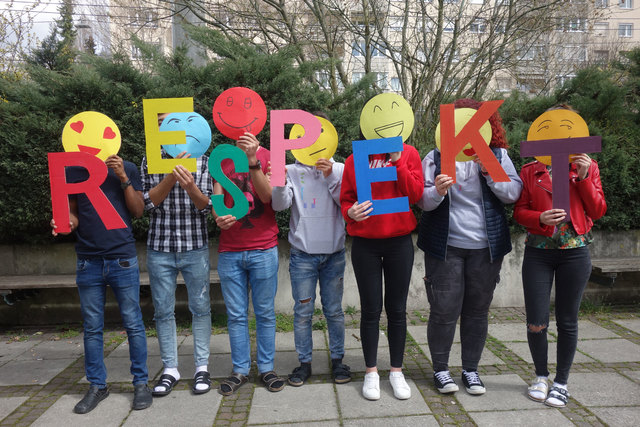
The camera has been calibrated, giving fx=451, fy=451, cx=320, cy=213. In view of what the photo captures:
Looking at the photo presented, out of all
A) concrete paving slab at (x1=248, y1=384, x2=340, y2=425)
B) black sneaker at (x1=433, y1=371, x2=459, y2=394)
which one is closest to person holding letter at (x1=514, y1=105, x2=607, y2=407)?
black sneaker at (x1=433, y1=371, x2=459, y2=394)

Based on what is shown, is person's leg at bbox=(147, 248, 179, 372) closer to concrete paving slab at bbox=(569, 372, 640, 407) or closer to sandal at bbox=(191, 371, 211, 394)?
sandal at bbox=(191, 371, 211, 394)

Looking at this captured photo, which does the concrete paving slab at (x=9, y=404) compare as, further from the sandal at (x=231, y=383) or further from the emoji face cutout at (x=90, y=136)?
the emoji face cutout at (x=90, y=136)

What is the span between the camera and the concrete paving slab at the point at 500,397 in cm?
291

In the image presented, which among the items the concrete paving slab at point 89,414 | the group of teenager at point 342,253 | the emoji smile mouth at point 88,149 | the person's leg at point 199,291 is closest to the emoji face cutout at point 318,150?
the group of teenager at point 342,253

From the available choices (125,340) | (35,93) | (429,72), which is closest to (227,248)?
(125,340)

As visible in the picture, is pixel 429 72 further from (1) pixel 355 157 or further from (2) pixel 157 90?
(1) pixel 355 157

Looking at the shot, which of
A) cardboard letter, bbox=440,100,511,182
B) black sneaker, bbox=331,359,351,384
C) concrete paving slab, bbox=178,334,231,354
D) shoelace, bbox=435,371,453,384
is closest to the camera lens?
cardboard letter, bbox=440,100,511,182

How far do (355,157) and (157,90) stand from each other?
2841 millimetres

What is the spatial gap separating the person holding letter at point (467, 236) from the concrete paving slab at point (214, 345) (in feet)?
6.46

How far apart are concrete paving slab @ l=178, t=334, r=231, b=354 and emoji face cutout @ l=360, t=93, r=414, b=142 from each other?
2.41 m

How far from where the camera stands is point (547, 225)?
286 cm

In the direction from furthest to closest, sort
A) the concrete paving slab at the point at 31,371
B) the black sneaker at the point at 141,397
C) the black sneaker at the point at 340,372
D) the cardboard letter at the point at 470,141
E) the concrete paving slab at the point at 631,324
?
the concrete paving slab at the point at 631,324 → the concrete paving slab at the point at 31,371 → the black sneaker at the point at 340,372 → the black sneaker at the point at 141,397 → the cardboard letter at the point at 470,141

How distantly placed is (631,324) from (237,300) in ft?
13.4

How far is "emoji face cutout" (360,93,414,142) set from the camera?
2920 millimetres
